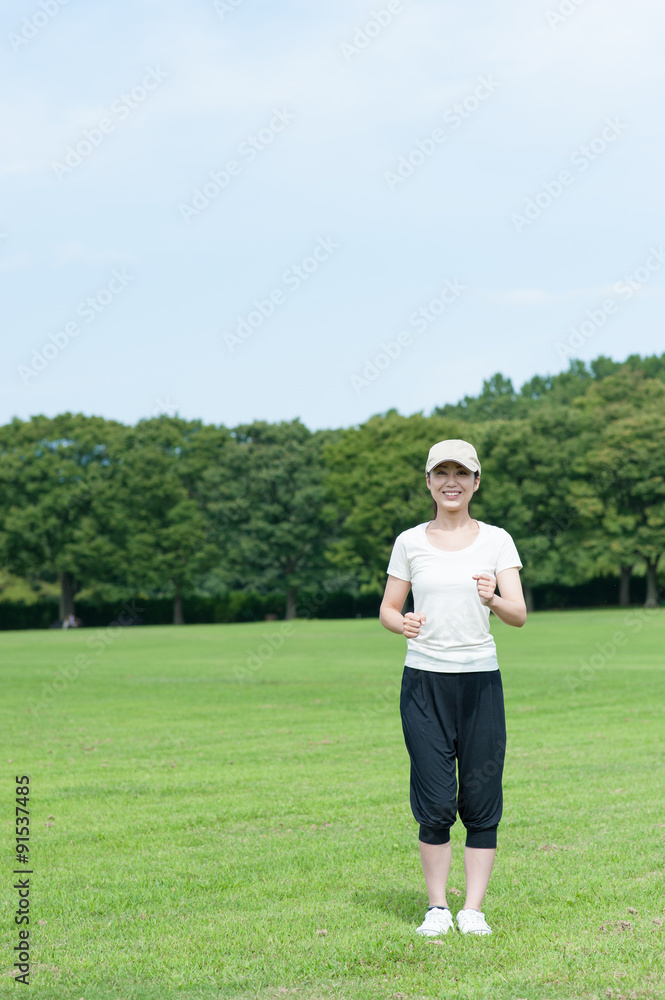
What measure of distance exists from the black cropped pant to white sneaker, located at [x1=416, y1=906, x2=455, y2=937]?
1.13 ft

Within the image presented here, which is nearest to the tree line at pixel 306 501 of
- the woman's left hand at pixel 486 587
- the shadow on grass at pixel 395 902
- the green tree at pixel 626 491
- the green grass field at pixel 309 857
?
the green tree at pixel 626 491

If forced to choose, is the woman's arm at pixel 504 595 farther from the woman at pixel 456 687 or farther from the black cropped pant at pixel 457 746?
the black cropped pant at pixel 457 746

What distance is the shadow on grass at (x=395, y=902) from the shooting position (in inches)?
223

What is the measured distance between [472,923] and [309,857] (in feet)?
Result: 6.61

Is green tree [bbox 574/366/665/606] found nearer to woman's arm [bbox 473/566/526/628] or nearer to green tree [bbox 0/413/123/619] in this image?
green tree [bbox 0/413/123/619]

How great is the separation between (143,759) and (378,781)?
320 cm

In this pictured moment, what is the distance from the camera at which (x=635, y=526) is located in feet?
219

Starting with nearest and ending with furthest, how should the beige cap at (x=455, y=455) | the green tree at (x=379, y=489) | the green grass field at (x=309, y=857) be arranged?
the green grass field at (x=309, y=857)
the beige cap at (x=455, y=455)
the green tree at (x=379, y=489)

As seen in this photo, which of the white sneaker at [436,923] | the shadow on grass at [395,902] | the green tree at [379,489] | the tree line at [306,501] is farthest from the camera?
the green tree at [379,489]

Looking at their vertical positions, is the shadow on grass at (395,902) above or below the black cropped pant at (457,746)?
below

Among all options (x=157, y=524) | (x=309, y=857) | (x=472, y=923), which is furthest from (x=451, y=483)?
(x=157, y=524)

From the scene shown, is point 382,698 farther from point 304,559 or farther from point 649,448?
point 304,559

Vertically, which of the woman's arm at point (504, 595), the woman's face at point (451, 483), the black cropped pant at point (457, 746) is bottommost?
the black cropped pant at point (457, 746)

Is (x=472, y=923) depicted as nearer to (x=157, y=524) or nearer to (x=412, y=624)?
(x=412, y=624)
